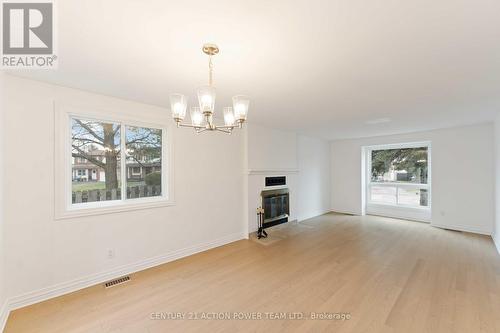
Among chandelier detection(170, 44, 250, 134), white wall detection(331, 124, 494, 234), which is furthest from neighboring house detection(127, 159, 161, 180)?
white wall detection(331, 124, 494, 234)

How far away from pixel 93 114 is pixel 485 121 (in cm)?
704

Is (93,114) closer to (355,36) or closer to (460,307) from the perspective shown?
(355,36)

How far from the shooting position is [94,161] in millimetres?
2900

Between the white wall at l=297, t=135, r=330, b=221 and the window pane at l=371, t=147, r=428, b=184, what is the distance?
4.76 feet

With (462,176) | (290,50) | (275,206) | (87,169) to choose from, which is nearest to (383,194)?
(462,176)

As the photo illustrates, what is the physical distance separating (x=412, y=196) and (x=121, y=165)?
6996 mm

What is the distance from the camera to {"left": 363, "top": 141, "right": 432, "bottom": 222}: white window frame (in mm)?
5523

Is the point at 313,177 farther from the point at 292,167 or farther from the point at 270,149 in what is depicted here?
the point at 270,149

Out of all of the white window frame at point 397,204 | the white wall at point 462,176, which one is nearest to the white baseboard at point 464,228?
the white wall at point 462,176

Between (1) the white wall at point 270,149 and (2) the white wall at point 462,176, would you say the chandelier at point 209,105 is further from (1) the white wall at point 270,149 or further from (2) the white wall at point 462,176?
(2) the white wall at point 462,176

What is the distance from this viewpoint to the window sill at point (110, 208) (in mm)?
2527


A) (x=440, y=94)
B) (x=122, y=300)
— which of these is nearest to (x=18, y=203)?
(x=122, y=300)

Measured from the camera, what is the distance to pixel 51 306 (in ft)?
7.38

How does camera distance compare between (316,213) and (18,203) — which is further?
(316,213)
